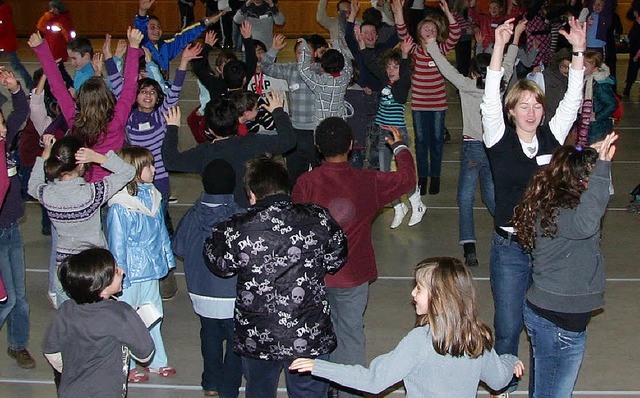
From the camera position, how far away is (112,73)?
25.8 ft

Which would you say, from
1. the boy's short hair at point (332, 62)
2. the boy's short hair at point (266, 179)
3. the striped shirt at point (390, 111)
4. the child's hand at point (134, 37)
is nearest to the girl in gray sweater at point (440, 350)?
the boy's short hair at point (266, 179)

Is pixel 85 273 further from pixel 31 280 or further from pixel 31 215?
pixel 31 215

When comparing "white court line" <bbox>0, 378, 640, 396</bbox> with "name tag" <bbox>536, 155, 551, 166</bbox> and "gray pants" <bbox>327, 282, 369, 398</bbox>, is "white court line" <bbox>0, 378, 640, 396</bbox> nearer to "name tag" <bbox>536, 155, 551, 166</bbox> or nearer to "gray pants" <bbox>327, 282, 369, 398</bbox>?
"gray pants" <bbox>327, 282, 369, 398</bbox>

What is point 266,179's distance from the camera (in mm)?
4535

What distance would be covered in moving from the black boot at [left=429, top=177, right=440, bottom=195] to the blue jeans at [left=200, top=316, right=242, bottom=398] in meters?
5.00

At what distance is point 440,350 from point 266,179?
139cm

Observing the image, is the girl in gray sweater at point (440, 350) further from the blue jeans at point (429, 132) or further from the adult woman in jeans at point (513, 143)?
the blue jeans at point (429, 132)

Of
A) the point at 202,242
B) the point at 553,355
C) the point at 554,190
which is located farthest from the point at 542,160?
the point at 202,242

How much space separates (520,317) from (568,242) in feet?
3.47

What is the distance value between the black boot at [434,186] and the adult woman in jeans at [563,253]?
5.65 m

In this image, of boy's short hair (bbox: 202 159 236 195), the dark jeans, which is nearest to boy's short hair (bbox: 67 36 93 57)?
the dark jeans

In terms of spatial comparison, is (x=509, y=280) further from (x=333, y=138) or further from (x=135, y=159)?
(x=135, y=159)

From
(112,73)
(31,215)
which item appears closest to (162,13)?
(31,215)

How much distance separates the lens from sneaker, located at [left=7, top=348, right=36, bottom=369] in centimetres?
617
